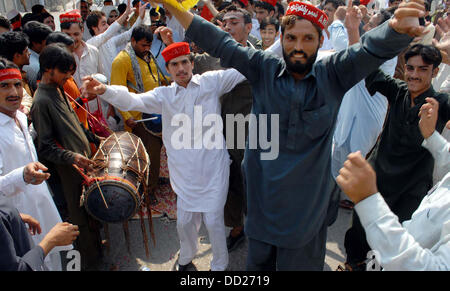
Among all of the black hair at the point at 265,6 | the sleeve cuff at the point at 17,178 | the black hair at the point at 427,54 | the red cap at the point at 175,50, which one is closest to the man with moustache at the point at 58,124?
the sleeve cuff at the point at 17,178

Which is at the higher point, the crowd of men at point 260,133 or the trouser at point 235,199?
the crowd of men at point 260,133

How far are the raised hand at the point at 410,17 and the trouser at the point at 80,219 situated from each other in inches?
104

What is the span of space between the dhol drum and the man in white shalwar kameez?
31cm

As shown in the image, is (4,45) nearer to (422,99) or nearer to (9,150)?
(9,150)

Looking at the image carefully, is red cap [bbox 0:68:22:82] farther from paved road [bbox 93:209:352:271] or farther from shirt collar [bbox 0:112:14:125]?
paved road [bbox 93:209:352:271]

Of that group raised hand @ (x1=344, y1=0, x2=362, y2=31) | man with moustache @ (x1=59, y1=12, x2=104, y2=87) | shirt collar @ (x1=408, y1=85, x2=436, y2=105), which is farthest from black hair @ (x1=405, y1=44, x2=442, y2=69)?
man with moustache @ (x1=59, y1=12, x2=104, y2=87)

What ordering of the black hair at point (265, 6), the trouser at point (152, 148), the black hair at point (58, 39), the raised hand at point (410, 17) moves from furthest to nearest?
the black hair at point (265, 6)
the trouser at point (152, 148)
the black hair at point (58, 39)
the raised hand at point (410, 17)

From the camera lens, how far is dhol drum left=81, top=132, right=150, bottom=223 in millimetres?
2816

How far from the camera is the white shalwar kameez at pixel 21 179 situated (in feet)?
7.32

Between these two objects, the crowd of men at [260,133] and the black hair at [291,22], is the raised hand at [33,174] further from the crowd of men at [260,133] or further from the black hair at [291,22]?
the black hair at [291,22]

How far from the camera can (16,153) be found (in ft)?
8.10

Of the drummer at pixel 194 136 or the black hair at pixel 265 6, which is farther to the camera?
the black hair at pixel 265 6

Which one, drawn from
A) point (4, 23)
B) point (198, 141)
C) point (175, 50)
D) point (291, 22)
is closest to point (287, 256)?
point (198, 141)

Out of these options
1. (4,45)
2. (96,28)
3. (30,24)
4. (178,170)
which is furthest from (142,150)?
(96,28)
